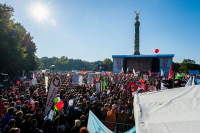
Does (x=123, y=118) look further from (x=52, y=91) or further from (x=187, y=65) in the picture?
(x=187, y=65)

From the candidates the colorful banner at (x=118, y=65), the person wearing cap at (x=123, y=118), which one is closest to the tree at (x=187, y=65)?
the colorful banner at (x=118, y=65)

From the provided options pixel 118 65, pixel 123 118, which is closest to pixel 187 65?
pixel 118 65

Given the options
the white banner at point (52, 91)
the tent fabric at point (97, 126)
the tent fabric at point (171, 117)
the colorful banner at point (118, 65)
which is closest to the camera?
the tent fabric at point (171, 117)

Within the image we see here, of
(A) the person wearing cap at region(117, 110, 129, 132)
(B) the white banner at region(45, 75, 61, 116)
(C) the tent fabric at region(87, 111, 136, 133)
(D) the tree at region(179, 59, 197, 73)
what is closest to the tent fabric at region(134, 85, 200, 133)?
(C) the tent fabric at region(87, 111, 136, 133)

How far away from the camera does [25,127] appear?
4.54 metres

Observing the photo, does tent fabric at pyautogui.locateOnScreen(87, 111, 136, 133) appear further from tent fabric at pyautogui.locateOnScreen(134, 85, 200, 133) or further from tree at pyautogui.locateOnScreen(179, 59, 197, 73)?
tree at pyautogui.locateOnScreen(179, 59, 197, 73)

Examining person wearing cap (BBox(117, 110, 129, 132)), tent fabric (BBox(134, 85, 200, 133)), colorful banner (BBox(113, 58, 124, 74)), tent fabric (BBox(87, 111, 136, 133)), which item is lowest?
person wearing cap (BBox(117, 110, 129, 132))

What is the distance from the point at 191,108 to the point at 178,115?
0.46 m

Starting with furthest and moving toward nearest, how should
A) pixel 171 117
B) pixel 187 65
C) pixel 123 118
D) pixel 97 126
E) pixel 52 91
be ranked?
pixel 187 65 → pixel 123 118 → pixel 52 91 → pixel 97 126 → pixel 171 117

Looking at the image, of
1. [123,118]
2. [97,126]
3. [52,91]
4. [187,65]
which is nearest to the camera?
[97,126]

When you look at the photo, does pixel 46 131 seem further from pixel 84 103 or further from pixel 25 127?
pixel 84 103

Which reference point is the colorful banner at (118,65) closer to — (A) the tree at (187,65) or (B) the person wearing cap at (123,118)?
(A) the tree at (187,65)

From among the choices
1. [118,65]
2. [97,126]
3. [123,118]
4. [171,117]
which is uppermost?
[118,65]

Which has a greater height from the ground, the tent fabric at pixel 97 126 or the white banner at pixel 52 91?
the white banner at pixel 52 91
